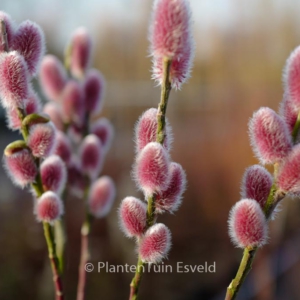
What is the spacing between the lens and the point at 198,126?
219 cm

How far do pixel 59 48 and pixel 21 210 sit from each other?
75 cm

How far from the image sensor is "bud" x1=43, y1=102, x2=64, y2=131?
54 centimetres

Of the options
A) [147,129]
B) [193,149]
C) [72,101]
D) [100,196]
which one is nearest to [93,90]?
[72,101]

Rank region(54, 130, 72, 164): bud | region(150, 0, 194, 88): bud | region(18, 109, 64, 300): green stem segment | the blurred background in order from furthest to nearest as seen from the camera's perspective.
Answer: the blurred background → region(54, 130, 72, 164): bud → region(18, 109, 64, 300): green stem segment → region(150, 0, 194, 88): bud

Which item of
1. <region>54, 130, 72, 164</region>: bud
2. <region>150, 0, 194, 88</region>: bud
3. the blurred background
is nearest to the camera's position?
<region>150, 0, 194, 88</region>: bud

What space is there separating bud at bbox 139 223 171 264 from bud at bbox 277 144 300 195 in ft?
0.30

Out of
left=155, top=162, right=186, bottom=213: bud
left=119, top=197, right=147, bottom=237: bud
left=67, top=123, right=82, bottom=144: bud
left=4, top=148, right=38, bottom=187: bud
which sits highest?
left=67, top=123, right=82, bottom=144: bud

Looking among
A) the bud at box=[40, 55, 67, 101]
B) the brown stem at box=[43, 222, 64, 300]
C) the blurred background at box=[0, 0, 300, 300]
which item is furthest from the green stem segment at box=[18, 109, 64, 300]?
the blurred background at box=[0, 0, 300, 300]

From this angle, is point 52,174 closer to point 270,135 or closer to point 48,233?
point 48,233

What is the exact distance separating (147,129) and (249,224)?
10cm

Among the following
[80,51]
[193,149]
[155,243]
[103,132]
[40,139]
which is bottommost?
[155,243]

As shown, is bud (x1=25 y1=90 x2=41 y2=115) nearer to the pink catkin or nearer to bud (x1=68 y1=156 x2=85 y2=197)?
the pink catkin

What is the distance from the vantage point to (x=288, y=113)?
0.29m

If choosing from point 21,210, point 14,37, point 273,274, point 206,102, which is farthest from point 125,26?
point 14,37
